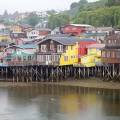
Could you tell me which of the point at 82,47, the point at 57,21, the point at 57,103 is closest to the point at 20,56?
the point at 82,47

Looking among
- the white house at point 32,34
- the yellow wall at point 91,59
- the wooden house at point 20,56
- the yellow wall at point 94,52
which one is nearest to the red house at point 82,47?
the yellow wall at point 94,52

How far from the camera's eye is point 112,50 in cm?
5888

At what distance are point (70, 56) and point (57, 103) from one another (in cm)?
1646

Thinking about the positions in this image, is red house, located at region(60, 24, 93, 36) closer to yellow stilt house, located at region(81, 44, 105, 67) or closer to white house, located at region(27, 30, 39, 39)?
white house, located at region(27, 30, 39, 39)

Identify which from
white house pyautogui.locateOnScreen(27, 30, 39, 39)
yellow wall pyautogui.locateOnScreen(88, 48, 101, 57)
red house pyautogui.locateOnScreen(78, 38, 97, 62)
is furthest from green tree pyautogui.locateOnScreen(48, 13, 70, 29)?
yellow wall pyautogui.locateOnScreen(88, 48, 101, 57)

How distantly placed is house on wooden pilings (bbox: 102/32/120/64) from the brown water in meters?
5.49

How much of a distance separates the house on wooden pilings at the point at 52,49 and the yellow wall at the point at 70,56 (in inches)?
7.3

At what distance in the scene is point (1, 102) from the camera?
48.9 m

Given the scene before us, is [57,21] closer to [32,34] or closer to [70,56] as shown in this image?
[32,34]

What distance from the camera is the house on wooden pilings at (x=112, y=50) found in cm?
5834

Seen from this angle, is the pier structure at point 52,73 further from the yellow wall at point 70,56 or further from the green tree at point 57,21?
the green tree at point 57,21

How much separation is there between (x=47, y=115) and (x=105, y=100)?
8.71 metres

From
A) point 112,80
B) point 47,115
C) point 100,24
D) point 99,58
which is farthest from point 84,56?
point 100,24

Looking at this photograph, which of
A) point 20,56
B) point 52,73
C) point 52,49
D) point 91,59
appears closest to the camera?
point 91,59
